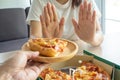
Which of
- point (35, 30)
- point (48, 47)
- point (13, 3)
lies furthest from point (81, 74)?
point (13, 3)

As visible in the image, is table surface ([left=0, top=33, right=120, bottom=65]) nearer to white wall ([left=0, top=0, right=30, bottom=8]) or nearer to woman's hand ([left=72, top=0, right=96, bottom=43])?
woman's hand ([left=72, top=0, right=96, bottom=43])

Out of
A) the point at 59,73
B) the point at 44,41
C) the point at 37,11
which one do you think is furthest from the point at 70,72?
the point at 37,11

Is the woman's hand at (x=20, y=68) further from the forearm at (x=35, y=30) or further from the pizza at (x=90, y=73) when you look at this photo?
the forearm at (x=35, y=30)

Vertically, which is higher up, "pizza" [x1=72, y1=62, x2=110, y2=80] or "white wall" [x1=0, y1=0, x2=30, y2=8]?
"white wall" [x1=0, y1=0, x2=30, y2=8]

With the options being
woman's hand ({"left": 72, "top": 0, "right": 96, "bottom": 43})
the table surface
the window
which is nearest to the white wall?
the window

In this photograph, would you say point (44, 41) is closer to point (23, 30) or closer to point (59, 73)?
point (59, 73)

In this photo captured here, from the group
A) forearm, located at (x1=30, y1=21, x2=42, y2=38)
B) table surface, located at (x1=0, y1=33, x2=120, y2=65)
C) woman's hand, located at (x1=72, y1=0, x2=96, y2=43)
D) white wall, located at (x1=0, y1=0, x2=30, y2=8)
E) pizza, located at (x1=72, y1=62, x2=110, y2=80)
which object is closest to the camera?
pizza, located at (x1=72, y1=62, x2=110, y2=80)

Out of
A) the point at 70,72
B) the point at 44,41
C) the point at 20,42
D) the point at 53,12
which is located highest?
the point at 53,12
